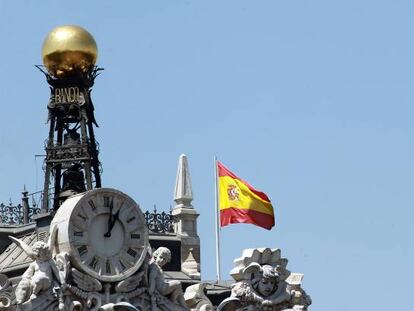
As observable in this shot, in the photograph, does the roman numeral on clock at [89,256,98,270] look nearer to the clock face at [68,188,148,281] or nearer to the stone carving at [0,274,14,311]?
the clock face at [68,188,148,281]

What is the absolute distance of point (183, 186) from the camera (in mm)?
87375

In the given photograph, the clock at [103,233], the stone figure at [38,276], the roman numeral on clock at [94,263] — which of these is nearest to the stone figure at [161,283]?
the clock at [103,233]

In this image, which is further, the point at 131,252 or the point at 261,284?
the point at 261,284

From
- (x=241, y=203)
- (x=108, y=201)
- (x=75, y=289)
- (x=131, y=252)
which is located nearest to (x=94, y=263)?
(x=75, y=289)

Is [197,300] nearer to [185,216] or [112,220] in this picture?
[112,220]

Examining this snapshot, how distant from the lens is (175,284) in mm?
63875

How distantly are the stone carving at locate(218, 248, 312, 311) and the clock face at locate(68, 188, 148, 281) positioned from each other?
3384 mm

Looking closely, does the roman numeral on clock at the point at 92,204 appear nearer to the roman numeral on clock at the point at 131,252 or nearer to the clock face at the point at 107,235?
the clock face at the point at 107,235

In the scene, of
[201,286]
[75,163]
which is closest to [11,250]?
[75,163]

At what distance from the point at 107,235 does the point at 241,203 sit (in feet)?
37.2

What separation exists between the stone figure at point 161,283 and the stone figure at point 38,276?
11.2 ft

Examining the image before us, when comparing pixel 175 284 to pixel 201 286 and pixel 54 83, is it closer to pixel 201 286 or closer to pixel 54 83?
pixel 201 286

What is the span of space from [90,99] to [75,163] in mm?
3446

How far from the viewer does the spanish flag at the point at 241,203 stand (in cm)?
7206
